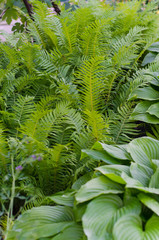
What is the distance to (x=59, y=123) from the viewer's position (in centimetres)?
196

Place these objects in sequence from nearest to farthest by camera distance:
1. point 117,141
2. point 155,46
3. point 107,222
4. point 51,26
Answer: point 107,222 → point 117,141 → point 51,26 → point 155,46

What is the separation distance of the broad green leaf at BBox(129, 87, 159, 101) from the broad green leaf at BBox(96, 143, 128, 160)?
789 mm

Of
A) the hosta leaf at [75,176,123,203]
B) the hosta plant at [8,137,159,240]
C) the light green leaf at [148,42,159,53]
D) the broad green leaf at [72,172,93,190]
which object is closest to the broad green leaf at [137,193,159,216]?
the hosta plant at [8,137,159,240]

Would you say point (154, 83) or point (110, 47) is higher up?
point (110, 47)

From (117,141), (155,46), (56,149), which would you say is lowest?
(117,141)

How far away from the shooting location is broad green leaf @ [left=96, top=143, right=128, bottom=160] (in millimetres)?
1686

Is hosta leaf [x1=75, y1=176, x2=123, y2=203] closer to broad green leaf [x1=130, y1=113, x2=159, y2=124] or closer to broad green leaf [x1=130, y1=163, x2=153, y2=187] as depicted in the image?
broad green leaf [x1=130, y1=163, x2=153, y2=187]

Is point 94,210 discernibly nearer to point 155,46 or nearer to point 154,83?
point 154,83

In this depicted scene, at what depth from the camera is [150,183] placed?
4.81 feet

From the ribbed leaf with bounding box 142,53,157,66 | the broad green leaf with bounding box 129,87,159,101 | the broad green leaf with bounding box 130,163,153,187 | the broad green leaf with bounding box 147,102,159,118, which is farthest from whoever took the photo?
the ribbed leaf with bounding box 142,53,157,66

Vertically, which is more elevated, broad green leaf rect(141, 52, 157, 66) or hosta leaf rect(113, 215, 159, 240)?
broad green leaf rect(141, 52, 157, 66)

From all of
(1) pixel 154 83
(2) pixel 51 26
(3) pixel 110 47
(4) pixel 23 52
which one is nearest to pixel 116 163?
(1) pixel 154 83

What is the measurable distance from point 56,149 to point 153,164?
0.59 meters

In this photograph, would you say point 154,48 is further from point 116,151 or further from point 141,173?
point 141,173
